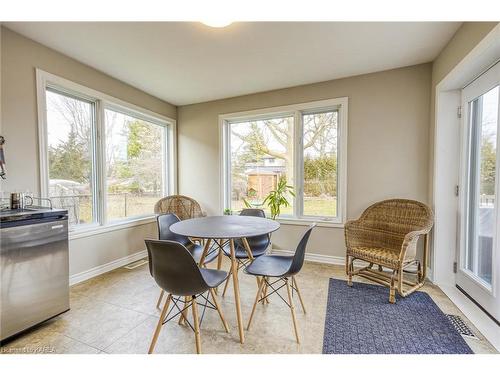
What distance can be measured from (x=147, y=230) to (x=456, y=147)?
13.8 feet

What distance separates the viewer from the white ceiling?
2076mm

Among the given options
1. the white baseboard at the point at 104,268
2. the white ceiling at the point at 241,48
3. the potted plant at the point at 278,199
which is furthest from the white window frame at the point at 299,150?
the white baseboard at the point at 104,268

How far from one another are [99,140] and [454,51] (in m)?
4.02

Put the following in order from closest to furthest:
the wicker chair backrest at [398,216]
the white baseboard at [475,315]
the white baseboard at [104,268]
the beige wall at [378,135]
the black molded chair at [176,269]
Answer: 1. the black molded chair at [176,269]
2. the white baseboard at [475,315]
3. the wicker chair backrest at [398,216]
4. the white baseboard at [104,268]
5. the beige wall at [378,135]

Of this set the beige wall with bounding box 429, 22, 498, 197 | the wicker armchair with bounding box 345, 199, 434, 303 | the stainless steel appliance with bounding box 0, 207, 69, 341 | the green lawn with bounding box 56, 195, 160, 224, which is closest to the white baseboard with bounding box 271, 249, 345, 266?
the wicker armchair with bounding box 345, 199, 434, 303

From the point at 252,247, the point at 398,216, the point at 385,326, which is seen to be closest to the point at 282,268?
the point at 252,247

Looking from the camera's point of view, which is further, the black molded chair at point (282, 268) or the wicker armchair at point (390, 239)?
the wicker armchair at point (390, 239)

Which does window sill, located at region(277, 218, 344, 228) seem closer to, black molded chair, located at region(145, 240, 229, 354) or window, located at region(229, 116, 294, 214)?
window, located at region(229, 116, 294, 214)

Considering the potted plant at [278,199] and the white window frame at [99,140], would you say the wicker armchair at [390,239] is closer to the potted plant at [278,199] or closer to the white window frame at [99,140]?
the potted plant at [278,199]

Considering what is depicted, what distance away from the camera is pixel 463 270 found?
2365 millimetres

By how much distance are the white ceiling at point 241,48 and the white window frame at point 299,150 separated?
1.26ft

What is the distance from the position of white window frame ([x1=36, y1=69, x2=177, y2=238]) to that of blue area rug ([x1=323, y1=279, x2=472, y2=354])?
287cm

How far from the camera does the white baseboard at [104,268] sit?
265 cm

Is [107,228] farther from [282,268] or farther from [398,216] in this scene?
[398,216]
